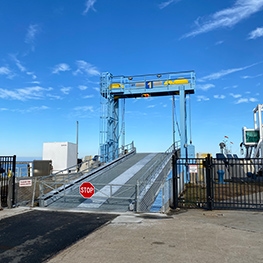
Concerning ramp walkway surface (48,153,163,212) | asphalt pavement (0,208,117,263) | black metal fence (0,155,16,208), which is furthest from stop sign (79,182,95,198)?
black metal fence (0,155,16,208)

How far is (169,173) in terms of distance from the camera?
17438mm

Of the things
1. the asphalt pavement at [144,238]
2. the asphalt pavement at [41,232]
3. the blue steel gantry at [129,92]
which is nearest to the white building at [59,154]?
the blue steel gantry at [129,92]

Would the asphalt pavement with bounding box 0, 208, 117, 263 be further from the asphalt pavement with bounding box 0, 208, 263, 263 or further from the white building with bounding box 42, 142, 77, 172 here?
the white building with bounding box 42, 142, 77, 172

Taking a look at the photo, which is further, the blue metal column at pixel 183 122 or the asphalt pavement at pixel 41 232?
the blue metal column at pixel 183 122

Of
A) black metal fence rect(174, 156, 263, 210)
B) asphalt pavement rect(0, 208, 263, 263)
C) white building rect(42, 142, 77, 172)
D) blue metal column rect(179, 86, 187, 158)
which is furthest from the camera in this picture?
white building rect(42, 142, 77, 172)

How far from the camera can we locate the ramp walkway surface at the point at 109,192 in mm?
11788

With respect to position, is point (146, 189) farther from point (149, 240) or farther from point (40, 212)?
point (149, 240)

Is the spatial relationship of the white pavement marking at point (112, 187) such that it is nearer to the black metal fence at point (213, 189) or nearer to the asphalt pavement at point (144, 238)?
the asphalt pavement at point (144, 238)

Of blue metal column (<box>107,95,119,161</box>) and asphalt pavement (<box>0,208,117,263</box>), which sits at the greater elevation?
blue metal column (<box>107,95,119,161</box>)

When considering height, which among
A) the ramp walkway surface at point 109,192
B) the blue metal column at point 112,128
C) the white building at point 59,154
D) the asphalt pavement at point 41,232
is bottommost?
the asphalt pavement at point 41,232

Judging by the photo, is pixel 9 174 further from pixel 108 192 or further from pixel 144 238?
pixel 144 238

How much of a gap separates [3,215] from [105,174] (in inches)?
328

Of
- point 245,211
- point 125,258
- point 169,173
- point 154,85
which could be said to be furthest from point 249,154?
point 125,258

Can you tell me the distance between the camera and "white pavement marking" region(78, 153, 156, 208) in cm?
1211
